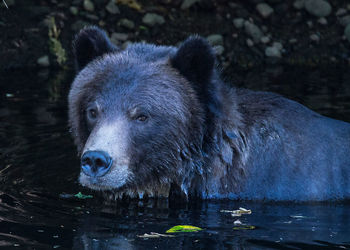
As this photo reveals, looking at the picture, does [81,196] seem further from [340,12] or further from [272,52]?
[340,12]

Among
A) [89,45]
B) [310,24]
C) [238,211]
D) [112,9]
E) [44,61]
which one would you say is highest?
[112,9]

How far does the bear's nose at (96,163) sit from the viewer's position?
5.71m

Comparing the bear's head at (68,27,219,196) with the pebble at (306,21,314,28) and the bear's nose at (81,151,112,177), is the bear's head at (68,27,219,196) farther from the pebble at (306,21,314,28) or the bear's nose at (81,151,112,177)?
the pebble at (306,21,314,28)

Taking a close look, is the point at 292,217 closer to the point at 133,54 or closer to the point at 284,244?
the point at 284,244

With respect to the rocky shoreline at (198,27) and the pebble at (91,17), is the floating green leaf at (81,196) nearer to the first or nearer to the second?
the rocky shoreline at (198,27)

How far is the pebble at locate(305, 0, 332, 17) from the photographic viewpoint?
16031 millimetres

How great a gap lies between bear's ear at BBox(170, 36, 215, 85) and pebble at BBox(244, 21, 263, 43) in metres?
9.12

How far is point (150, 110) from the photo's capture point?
6.30 meters

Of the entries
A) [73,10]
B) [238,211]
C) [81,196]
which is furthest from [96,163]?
[73,10]

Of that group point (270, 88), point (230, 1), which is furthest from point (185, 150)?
point (230, 1)

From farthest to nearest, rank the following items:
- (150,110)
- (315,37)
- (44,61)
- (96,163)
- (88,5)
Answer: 1. (88,5)
2. (315,37)
3. (44,61)
4. (150,110)
5. (96,163)

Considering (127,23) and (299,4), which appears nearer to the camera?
(127,23)

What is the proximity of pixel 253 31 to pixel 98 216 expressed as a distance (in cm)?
988

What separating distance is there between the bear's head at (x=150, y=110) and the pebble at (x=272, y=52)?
28.3 ft
